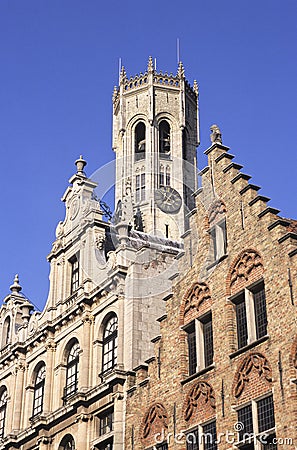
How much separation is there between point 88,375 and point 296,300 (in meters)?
14.2

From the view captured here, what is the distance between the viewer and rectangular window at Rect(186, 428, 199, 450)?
2970cm

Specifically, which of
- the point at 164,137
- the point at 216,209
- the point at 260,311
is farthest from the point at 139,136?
the point at 260,311

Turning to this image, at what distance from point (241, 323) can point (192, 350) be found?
2990 millimetres

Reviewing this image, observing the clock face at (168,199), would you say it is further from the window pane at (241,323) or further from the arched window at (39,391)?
the window pane at (241,323)

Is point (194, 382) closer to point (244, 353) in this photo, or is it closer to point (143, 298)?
point (244, 353)

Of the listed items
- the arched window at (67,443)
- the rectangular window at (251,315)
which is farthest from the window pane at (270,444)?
the arched window at (67,443)

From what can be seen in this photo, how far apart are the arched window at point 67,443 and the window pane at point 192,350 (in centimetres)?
922

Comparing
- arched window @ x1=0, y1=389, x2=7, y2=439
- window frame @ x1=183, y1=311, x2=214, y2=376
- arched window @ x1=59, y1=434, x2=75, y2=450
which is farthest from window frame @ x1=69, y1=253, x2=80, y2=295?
window frame @ x1=183, y1=311, x2=214, y2=376

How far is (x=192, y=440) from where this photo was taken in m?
29.9

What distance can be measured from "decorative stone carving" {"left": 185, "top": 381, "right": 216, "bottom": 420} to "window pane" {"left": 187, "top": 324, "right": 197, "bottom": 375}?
992mm

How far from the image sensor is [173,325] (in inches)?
1292

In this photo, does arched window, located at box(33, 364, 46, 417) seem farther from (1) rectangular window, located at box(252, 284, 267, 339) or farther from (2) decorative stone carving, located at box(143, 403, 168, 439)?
(1) rectangular window, located at box(252, 284, 267, 339)

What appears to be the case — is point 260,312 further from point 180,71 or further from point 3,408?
point 180,71

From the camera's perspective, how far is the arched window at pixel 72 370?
3998cm
